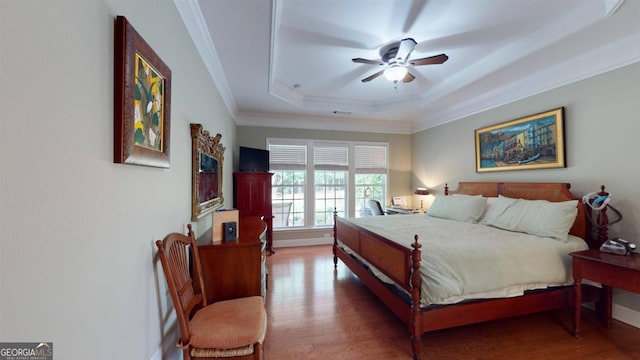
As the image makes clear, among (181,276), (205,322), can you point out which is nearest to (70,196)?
(181,276)

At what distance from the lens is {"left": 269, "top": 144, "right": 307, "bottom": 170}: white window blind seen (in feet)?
16.9

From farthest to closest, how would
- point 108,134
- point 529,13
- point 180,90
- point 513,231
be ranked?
1. point 513,231
2. point 529,13
3. point 180,90
4. point 108,134

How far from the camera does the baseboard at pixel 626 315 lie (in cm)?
232

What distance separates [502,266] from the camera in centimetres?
212

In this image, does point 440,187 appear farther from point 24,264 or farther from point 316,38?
point 24,264

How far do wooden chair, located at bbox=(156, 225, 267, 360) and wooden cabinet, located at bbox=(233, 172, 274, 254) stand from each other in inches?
108

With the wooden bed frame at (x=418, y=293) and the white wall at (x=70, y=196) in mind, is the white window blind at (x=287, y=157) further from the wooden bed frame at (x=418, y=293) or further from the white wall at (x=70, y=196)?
the white wall at (x=70, y=196)

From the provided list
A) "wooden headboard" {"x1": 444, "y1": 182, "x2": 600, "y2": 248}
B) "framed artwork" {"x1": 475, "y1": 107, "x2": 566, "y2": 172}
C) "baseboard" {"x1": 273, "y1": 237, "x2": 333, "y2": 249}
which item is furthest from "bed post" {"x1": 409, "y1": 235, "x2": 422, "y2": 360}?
"baseboard" {"x1": 273, "y1": 237, "x2": 333, "y2": 249}

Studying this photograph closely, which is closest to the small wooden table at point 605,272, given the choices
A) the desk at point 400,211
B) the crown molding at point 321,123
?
the desk at point 400,211

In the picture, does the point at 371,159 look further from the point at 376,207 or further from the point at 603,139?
the point at 603,139

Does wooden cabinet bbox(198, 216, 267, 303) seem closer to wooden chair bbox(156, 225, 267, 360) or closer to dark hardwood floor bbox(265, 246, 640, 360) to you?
wooden chair bbox(156, 225, 267, 360)

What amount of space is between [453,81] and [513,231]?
2.21 meters

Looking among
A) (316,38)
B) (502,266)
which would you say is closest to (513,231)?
(502,266)

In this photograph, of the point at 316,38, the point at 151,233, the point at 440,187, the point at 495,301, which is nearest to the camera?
the point at 151,233
